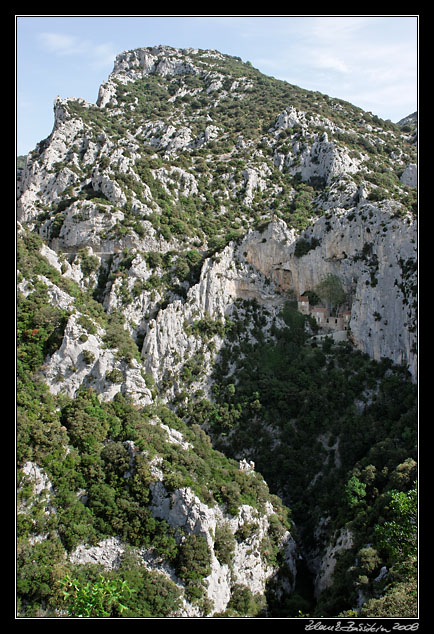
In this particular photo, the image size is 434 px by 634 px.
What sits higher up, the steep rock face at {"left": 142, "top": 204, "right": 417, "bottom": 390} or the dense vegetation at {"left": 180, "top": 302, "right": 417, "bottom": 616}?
the steep rock face at {"left": 142, "top": 204, "right": 417, "bottom": 390}

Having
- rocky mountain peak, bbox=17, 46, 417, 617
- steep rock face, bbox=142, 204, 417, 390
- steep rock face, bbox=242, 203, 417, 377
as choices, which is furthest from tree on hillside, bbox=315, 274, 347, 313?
steep rock face, bbox=142, 204, 417, 390

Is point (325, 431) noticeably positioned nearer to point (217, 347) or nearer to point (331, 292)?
point (217, 347)

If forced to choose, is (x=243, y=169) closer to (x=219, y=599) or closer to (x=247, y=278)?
(x=247, y=278)

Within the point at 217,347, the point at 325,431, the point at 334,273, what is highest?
the point at 334,273

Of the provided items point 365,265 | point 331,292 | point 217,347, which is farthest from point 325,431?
point 365,265

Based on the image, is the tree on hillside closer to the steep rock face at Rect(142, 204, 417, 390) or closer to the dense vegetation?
the steep rock face at Rect(142, 204, 417, 390)

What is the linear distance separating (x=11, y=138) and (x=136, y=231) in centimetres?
3736

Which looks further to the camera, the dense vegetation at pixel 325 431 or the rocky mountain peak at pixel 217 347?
the dense vegetation at pixel 325 431

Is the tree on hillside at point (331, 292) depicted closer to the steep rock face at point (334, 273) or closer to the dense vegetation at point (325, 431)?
the steep rock face at point (334, 273)

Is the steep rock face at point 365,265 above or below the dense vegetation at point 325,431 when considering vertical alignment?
above

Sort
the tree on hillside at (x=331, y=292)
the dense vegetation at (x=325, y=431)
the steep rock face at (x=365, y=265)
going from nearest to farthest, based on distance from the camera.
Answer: the dense vegetation at (x=325, y=431) → the steep rock face at (x=365, y=265) → the tree on hillside at (x=331, y=292)

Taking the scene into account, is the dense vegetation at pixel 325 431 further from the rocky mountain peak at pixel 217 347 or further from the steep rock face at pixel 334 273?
the steep rock face at pixel 334 273

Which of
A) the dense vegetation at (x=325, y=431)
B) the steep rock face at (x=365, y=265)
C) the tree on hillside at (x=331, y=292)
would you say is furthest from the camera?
the tree on hillside at (x=331, y=292)

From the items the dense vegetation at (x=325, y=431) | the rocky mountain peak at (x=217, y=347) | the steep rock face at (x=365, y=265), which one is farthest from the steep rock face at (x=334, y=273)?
the dense vegetation at (x=325, y=431)
